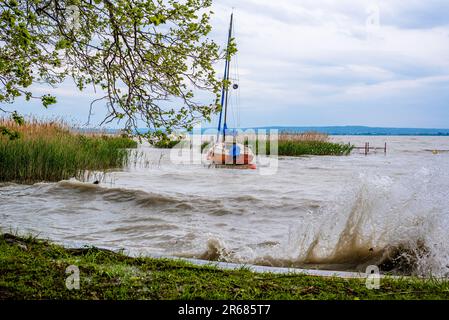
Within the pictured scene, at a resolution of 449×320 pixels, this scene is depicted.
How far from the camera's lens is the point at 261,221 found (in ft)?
41.9

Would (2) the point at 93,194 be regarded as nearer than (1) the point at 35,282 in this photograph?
No

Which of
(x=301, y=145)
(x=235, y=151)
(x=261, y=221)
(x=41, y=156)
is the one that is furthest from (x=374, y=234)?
(x=301, y=145)

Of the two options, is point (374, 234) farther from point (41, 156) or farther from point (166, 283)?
point (41, 156)

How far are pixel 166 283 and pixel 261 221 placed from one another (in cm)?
807

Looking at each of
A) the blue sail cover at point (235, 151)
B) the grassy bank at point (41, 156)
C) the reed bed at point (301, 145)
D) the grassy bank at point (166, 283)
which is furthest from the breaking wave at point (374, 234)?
the reed bed at point (301, 145)

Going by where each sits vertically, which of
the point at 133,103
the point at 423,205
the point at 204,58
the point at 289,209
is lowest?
the point at 289,209

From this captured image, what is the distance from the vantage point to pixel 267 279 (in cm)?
520

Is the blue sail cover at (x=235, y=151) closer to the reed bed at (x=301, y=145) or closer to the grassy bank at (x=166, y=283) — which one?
the reed bed at (x=301, y=145)

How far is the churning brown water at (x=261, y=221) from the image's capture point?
8.05 m

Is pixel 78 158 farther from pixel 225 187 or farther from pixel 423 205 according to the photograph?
pixel 423 205

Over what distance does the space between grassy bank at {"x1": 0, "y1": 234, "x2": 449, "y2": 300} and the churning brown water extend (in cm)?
196

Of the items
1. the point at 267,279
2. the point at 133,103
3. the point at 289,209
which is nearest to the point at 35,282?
the point at 267,279

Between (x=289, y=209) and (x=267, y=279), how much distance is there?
31.5 ft

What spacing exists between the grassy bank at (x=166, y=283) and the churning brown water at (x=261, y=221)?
196 cm
